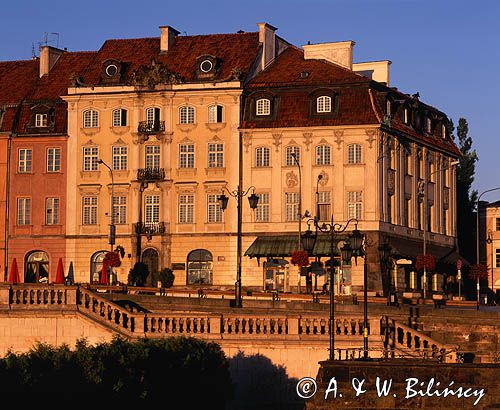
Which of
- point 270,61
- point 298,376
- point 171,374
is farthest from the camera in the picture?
point 270,61

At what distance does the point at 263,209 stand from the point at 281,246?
3.01 metres

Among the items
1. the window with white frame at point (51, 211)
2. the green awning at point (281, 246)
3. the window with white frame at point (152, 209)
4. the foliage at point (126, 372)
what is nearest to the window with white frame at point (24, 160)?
the window with white frame at point (51, 211)

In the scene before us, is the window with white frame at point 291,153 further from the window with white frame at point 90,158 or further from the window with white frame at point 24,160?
the window with white frame at point 24,160

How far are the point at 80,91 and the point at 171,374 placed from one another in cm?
5118

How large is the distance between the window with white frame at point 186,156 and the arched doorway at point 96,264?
7.62 m

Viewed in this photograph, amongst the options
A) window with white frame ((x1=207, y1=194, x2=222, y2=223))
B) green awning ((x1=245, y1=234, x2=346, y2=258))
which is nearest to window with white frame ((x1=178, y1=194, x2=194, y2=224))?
window with white frame ((x1=207, y1=194, x2=222, y2=223))

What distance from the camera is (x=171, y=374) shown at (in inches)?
2283

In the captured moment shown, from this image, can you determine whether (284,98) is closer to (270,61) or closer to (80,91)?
(270,61)

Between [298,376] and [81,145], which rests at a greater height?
[81,145]

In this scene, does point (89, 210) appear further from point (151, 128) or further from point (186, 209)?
point (151, 128)

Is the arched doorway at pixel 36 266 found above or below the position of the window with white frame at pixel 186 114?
below

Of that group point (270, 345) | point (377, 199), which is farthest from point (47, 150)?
point (270, 345)

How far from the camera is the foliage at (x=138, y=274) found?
335 ft

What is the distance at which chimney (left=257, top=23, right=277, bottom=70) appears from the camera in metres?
108
